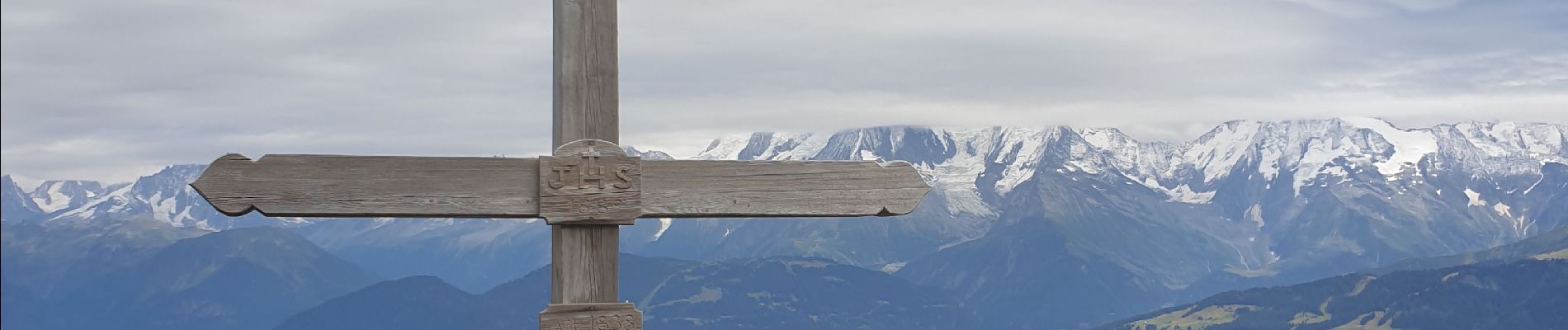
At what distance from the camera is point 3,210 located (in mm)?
5648

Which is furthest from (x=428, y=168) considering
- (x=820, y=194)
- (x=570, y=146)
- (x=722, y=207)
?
(x=820, y=194)

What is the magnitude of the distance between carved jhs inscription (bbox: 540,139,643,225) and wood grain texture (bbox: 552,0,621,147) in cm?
21

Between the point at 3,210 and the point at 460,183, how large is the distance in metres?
1.77

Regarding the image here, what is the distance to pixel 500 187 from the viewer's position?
6773 mm

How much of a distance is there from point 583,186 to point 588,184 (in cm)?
3

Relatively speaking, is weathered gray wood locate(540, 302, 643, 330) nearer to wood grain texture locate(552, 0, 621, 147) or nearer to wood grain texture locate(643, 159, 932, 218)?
wood grain texture locate(643, 159, 932, 218)

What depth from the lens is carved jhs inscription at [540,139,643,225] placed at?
22.3ft

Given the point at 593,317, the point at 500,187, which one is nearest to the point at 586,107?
the point at 500,187

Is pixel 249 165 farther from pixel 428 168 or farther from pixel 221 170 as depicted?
pixel 428 168

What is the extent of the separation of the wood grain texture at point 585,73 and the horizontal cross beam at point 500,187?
266mm

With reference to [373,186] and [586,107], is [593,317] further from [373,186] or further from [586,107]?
[373,186]

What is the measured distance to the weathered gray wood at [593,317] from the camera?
6914mm

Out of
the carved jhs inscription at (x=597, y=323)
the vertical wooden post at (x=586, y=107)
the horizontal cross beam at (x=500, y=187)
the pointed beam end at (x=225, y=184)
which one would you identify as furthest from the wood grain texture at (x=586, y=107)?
the pointed beam end at (x=225, y=184)

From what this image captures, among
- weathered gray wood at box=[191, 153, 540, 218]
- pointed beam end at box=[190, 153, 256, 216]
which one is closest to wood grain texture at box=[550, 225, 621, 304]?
weathered gray wood at box=[191, 153, 540, 218]
